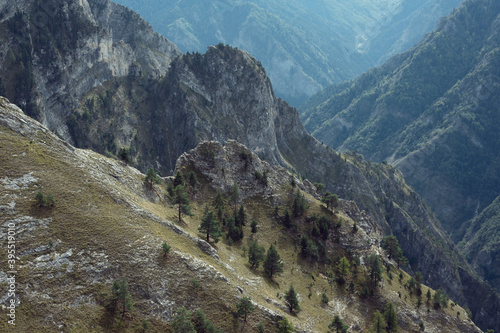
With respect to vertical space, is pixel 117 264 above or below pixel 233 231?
below

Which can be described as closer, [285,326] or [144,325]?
[144,325]

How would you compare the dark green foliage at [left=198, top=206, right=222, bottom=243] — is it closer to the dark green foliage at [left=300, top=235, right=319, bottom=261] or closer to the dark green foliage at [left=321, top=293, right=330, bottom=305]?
the dark green foliage at [left=300, top=235, right=319, bottom=261]

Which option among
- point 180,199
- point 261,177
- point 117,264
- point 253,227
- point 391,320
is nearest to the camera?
point 117,264

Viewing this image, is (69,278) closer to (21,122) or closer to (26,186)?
(26,186)

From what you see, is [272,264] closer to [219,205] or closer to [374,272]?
[219,205]

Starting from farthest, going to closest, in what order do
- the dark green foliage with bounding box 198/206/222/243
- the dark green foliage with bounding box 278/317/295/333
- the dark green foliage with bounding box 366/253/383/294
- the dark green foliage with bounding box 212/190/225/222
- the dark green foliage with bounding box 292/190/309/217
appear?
the dark green foliage with bounding box 292/190/309/217 → the dark green foliage with bounding box 212/190/225/222 → the dark green foliage with bounding box 366/253/383/294 → the dark green foliage with bounding box 198/206/222/243 → the dark green foliage with bounding box 278/317/295/333

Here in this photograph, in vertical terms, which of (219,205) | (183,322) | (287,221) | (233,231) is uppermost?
(287,221)

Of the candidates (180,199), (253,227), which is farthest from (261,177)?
(180,199)

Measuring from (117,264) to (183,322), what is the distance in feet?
48.9

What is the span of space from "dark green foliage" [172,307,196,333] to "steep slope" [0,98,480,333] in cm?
209

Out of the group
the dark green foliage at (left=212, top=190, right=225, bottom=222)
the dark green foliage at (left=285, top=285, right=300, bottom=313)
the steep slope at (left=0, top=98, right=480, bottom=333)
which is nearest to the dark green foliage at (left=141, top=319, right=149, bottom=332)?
the steep slope at (left=0, top=98, right=480, bottom=333)

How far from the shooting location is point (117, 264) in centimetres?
5791

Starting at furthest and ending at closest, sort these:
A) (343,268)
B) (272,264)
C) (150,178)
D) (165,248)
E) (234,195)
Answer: (234,195) → (343,268) → (150,178) → (272,264) → (165,248)

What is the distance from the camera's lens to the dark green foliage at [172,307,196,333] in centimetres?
5212
